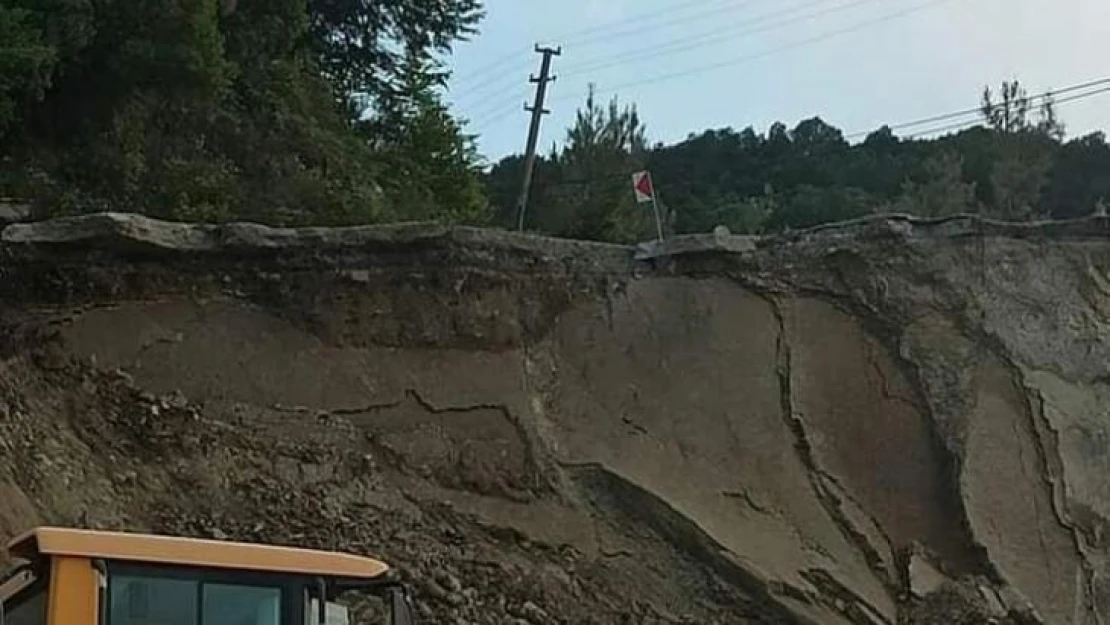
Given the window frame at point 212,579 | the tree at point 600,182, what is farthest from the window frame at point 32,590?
the tree at point 600,182

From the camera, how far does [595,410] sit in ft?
32.4

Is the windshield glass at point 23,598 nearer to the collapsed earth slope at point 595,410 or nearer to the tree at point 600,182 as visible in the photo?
the collapsed earth slope at point 595,410

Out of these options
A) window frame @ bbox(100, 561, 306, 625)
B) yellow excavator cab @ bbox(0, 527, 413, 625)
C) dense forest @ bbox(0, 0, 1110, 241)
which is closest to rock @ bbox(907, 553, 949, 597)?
dense forest @ bbox(0, 0, 1110, 241)

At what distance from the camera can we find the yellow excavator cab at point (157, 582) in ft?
15.5

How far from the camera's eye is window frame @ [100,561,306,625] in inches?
189

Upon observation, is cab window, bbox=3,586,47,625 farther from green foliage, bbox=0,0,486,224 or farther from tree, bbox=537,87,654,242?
tree, bbox=537,87,654,242

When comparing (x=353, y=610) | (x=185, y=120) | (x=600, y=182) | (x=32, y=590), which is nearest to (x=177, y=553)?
(x=32, y=590)

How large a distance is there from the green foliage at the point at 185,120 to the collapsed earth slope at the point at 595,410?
8.22 ft

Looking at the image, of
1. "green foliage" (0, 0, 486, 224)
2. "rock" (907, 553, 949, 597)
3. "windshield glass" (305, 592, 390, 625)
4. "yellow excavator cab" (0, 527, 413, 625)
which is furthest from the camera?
"green foliage" (0, 0, 486, 224)

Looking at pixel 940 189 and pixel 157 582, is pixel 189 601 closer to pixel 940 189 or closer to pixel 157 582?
pixel 157 582

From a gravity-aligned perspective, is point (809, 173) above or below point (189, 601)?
above

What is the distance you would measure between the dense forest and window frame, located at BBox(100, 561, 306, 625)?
6.53 meters

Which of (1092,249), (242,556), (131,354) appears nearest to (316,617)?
(242,556)

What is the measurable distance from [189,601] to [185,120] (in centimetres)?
944
